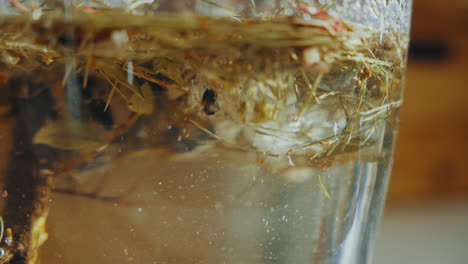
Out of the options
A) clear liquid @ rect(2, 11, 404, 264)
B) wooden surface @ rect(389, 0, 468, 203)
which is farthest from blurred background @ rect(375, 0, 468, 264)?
clear liquid @ rect(2, 11, 404, 264)

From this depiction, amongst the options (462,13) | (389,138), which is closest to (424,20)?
(462,13)

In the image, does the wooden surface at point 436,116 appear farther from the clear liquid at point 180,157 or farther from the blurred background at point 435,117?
the clear liquid at point 180,157

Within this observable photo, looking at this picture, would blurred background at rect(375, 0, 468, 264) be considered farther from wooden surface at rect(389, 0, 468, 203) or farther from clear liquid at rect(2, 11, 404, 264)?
clear liquid at rect(2, 11, 404, 264)

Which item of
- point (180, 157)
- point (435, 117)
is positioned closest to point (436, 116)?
point (435, 117)

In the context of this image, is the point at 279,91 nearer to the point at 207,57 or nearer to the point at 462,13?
the point at 207,57

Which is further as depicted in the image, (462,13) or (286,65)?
(462,13)

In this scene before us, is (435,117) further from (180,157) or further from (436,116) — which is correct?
(180,157)
